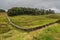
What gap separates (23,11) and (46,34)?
88.5 meters

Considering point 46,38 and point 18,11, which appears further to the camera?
point 18,11

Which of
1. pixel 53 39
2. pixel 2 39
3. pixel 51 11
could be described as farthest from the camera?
pixel 51 11

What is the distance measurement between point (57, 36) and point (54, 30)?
152 inches

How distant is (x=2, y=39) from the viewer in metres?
44.2

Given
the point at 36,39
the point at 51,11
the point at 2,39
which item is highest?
the point at 36,39

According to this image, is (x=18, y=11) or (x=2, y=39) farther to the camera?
(x=18, y=11)

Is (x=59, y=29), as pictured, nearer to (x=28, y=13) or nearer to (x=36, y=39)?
(x=36, y=39)

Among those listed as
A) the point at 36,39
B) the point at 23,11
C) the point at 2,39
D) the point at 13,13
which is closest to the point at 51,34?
the point at 36,39

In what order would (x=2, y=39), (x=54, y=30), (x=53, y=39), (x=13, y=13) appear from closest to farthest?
(x=53, y=39)
(x=54, y=30)
(x=2, y=39)
(x=13, y=13)

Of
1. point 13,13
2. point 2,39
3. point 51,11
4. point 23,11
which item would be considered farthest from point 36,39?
point 51,11

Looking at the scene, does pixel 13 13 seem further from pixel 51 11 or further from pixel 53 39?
pixel 53 39

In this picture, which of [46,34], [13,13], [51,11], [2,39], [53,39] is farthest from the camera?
[51,11]

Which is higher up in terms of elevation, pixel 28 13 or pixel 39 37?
pixel 39 37

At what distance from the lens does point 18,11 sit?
118 meters
